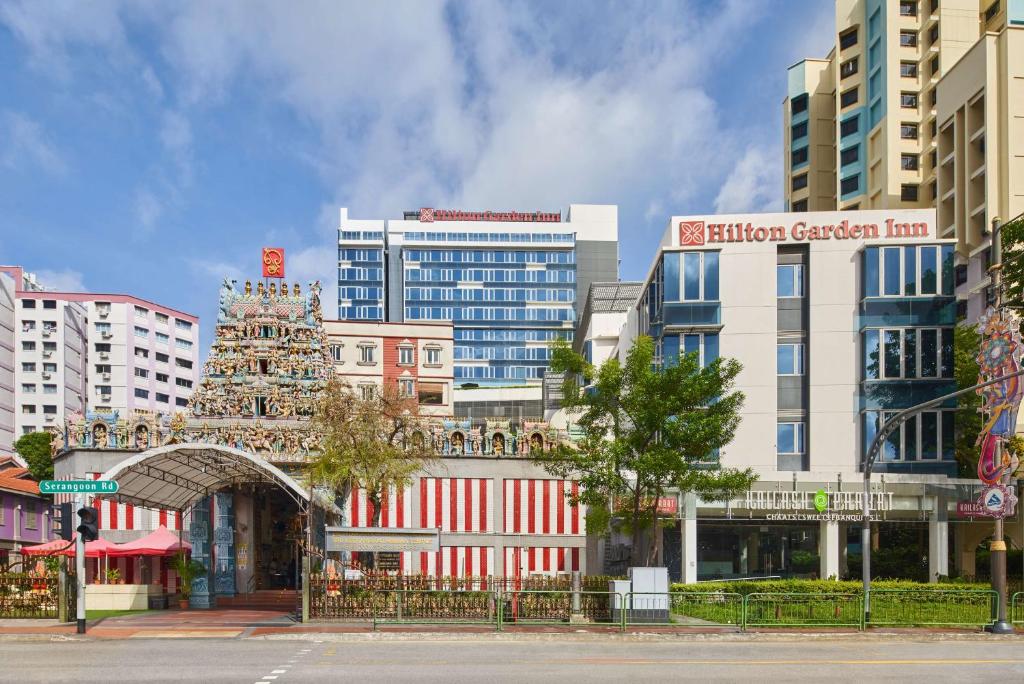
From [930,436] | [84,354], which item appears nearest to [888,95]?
[930,436]

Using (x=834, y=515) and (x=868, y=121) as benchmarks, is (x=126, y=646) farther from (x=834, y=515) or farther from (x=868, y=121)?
(x=868, y=121)

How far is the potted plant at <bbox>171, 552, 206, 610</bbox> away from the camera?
3619 centimetres

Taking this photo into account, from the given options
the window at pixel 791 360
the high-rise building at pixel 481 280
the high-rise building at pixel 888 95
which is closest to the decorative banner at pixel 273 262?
the window at pixel 791 360

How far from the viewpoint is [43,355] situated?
106500 mm

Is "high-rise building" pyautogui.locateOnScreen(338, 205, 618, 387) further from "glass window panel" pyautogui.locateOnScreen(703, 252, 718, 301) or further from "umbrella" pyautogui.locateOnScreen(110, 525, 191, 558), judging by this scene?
"umbrella" pyautogui.locateOnScreen(110, 525, 191, 558)

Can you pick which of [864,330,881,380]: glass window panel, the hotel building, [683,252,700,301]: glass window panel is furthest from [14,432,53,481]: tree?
[864,330,881,380]: glass window panel

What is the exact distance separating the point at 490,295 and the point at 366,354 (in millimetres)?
68080

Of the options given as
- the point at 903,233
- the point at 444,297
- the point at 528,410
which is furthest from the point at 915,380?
the point at 444,297

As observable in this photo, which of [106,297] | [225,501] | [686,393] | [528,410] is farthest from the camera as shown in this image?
[106,297]

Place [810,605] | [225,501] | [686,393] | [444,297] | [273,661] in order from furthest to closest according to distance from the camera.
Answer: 1. [444,297]
2. [225,501]
3. [686,393]
4. [810,605]
5. [273,661]

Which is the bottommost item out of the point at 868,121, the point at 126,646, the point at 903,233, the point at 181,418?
the point at 126,646

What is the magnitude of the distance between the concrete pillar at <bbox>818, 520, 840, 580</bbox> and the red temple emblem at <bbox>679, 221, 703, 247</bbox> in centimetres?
1386

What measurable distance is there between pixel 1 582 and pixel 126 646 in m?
8.14

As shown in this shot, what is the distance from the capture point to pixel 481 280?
145 m
